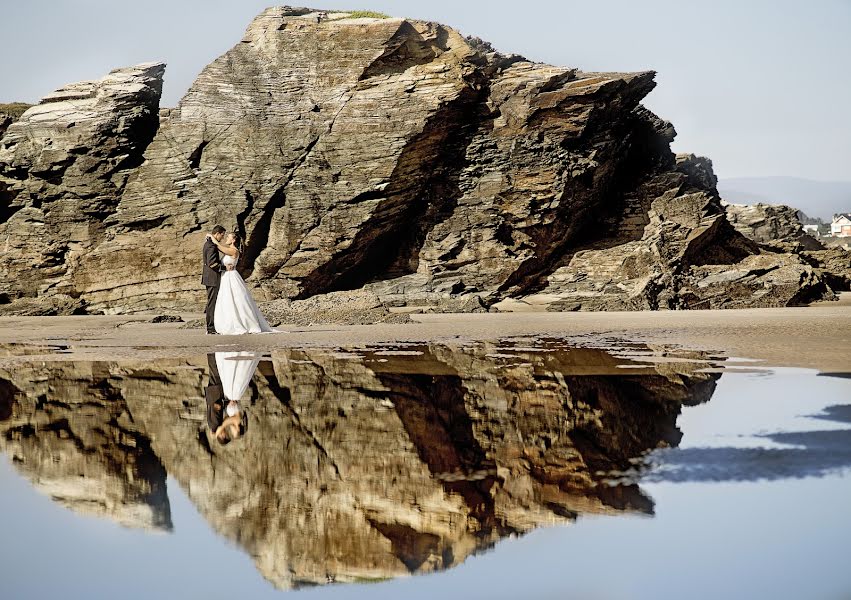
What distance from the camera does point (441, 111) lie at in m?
23.0

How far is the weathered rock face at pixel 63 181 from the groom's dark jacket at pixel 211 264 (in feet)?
35.8

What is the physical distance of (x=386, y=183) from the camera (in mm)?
22969

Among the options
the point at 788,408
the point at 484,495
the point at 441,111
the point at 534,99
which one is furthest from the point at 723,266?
the point at 484,495

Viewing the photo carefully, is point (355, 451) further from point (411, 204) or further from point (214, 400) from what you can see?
point (411, 204)

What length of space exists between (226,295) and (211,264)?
67 centimetres

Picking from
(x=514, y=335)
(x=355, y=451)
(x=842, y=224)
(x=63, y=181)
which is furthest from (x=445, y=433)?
(x=842, y=224)

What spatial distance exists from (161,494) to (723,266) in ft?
65.8

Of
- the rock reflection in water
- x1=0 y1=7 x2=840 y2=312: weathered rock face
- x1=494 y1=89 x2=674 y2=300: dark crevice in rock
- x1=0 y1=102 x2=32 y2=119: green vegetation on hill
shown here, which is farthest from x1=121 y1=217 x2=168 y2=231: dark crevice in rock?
the rock reflection in water

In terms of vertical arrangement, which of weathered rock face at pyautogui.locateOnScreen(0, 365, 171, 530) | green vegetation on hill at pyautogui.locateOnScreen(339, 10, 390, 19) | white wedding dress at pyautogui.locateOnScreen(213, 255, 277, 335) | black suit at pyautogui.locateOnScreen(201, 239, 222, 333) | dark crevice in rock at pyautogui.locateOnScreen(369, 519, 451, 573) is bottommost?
dark crevice in rock at pyautogui.locateOnScreen(369, 519, 451, 573)

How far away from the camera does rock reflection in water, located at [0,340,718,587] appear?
Result: 3066 mm

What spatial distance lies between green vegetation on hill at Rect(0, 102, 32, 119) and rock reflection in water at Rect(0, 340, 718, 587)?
21.1 m

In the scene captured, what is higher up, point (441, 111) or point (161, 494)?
point (441, 111)

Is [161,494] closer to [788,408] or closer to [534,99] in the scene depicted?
[788,408]

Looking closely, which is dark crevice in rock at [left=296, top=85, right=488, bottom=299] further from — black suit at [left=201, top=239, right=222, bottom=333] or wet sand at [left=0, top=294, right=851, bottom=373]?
black suit at [left=201, top=239, right=222, bottom=333]
